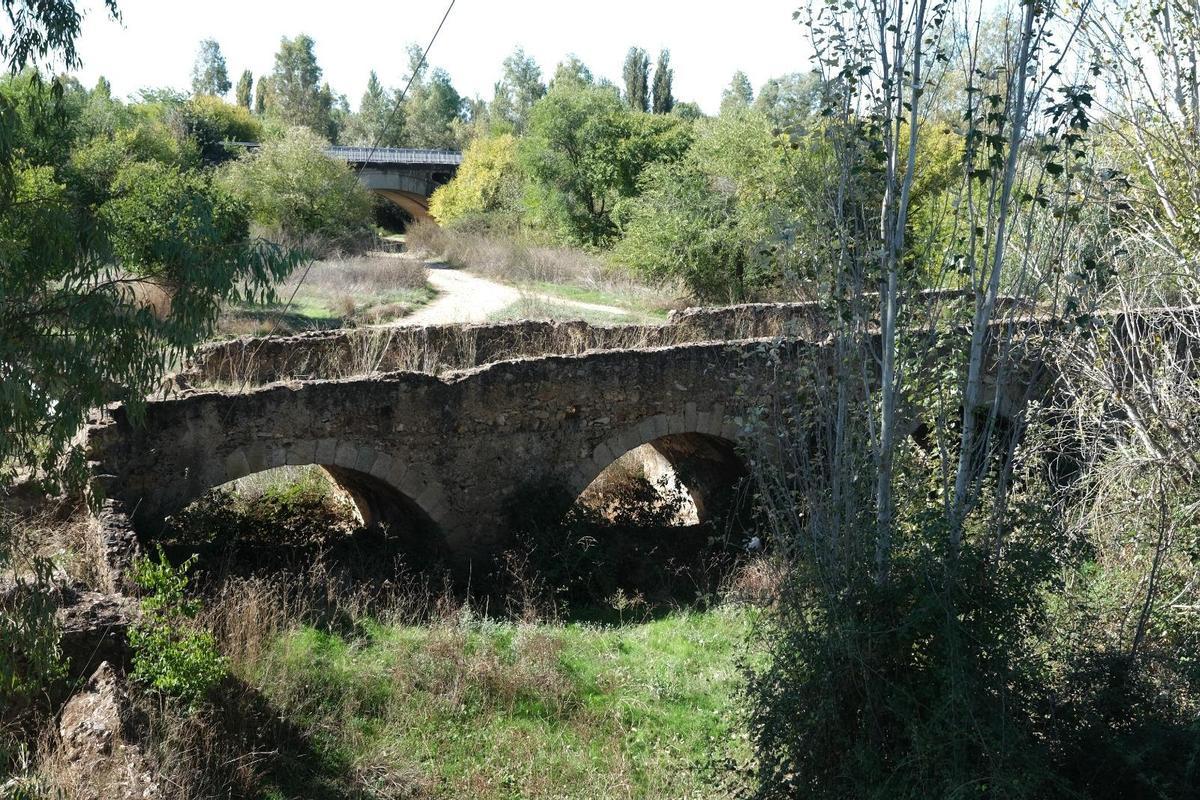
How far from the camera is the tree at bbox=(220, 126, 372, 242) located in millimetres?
29250

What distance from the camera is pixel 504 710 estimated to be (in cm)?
864

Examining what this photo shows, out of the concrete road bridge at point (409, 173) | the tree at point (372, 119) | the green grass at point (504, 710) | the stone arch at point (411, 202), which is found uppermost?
the tree at point (372, 119)

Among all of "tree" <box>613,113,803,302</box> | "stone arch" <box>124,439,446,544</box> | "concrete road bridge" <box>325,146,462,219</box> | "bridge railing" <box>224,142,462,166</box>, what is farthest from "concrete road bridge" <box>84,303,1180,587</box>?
"bridge railing" <box>224,142,462,166</box>

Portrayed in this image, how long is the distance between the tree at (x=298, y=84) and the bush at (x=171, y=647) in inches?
2388

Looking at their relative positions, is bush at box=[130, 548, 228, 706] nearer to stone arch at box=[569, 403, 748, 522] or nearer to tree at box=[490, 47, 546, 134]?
stone arch at box=[569, 403, 748, 522]

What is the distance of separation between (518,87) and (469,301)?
54.1 m

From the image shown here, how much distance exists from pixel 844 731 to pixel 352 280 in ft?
70.5

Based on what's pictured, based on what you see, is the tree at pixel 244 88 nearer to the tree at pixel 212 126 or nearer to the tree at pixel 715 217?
the tree at pixel 212 126

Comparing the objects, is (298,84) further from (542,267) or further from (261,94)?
(542,267)

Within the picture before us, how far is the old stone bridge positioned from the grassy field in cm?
530

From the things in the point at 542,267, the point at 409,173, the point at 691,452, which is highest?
the point at 409,173

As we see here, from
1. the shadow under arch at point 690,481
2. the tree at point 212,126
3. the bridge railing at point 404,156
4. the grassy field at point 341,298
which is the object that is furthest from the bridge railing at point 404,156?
the shadow under arch at point 690,481

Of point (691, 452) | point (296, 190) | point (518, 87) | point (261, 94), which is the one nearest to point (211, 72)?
point (261, 94)

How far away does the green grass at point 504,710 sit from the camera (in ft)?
25.1
